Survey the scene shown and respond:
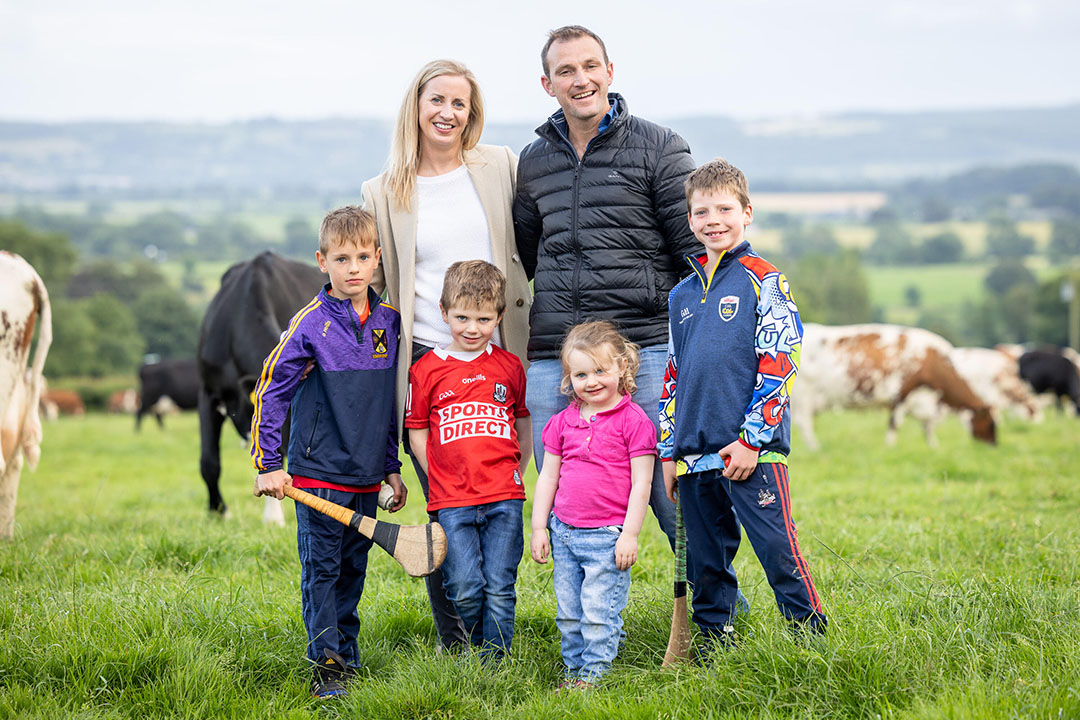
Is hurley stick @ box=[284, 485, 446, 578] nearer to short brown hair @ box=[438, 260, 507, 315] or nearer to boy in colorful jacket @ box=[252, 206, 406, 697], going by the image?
boy in colorful jacket @ box=[252, 206, 406, 697]

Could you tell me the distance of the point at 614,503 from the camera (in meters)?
3.70

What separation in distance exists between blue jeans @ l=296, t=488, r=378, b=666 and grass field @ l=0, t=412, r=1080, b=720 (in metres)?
0.16

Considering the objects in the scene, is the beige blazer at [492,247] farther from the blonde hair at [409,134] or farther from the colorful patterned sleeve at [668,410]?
the colorful patterned sleeve at [668,410]

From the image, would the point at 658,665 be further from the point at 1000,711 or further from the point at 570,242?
the point at 570,242

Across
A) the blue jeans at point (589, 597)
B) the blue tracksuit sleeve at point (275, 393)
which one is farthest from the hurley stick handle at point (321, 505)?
the blue jeans at point (589, 597)

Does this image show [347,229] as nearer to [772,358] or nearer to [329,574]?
[329,574]

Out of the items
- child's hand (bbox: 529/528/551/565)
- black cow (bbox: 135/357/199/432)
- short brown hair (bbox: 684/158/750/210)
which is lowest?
black cow (bbox: 135/357/199/432)

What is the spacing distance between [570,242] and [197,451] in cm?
1449

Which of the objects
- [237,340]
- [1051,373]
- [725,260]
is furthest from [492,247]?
[1051,373]

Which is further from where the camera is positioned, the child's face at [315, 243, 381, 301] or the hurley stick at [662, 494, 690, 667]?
the child's face at [315, 243, 381, 301]

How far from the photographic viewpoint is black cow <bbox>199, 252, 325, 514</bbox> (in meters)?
7.69

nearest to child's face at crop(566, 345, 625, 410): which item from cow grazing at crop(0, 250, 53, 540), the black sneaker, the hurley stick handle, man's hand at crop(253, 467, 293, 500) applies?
the hurley stick handle

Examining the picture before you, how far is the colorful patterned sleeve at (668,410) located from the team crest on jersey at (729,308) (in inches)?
11.3

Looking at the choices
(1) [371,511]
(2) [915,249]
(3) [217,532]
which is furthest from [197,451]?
(2) [915,249]
